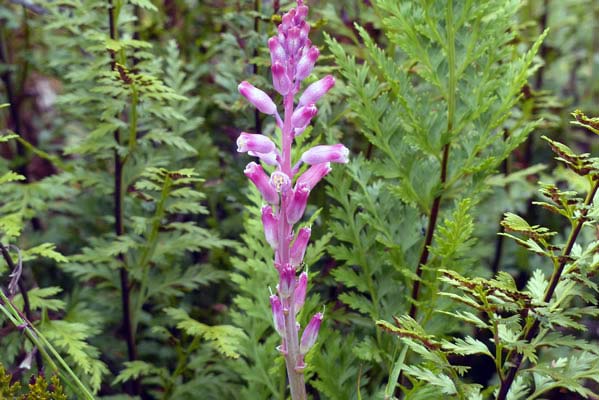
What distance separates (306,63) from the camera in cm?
155

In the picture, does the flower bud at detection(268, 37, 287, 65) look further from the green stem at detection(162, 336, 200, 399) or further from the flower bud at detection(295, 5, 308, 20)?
the green stem at detection(162, 336, 200, 399)

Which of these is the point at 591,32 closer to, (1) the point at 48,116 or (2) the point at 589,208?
(2) the point at 589,208

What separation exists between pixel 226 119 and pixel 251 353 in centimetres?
132

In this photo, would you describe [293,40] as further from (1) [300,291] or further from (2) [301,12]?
(1) [300,291]

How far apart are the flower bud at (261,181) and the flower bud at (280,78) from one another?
0.65ft

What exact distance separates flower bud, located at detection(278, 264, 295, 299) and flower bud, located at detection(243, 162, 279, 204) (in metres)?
0.16

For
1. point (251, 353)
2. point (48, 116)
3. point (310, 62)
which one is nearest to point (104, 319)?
point (251, 353)

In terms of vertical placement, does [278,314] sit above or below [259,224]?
below

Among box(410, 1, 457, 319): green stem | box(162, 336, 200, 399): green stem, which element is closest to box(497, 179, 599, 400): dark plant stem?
box(410, 1, 457, 319): green stem

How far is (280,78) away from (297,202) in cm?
29

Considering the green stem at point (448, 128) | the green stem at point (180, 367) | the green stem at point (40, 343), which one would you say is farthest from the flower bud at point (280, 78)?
the green stem at point (180, 367)

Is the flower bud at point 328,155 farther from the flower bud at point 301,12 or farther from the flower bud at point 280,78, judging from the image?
the flower bud at point 301,12

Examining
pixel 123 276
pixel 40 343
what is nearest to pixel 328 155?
pixel 40 343

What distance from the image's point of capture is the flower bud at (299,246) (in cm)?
155
